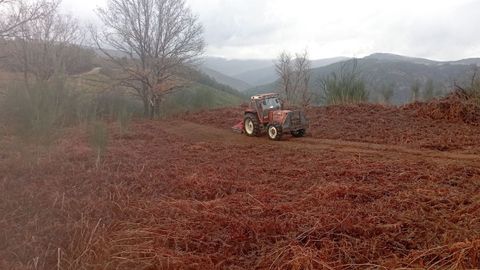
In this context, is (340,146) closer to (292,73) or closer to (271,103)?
(271,103)

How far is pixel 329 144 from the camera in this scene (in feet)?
39.7

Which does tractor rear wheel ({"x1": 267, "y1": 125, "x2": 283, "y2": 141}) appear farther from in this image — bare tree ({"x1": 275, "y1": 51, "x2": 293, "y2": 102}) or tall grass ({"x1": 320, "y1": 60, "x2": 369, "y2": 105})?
bare tree ({"x1": 275, "y1": 51, "x2": 293, "y2": 102})

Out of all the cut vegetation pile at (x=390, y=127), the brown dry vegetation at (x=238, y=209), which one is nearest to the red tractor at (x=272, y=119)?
the cut vegetation pile at (x=390, y=127)

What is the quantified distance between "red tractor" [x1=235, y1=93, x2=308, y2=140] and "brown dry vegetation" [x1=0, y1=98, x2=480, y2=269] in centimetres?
256

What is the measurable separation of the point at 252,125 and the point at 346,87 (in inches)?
319

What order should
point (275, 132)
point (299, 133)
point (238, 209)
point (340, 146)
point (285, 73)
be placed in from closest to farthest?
point (238, 209), point (340, 146), point (275, 132), point (299, 133), point (285, 73)

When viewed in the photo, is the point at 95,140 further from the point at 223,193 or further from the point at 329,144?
the point at 329,144

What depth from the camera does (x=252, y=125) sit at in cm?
1445

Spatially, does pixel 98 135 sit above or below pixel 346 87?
below

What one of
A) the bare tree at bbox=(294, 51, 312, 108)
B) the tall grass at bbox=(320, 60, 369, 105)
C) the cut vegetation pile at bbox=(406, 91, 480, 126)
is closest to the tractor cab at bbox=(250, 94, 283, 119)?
the cut vegetation pile at bbox=(406, 91, 480, 126)

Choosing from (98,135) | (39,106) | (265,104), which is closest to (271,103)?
(265,104)

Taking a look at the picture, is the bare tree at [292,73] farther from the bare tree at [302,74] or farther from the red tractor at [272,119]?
the red tractor at [272,119]

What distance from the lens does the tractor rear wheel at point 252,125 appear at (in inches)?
563

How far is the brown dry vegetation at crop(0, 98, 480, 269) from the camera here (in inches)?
164
